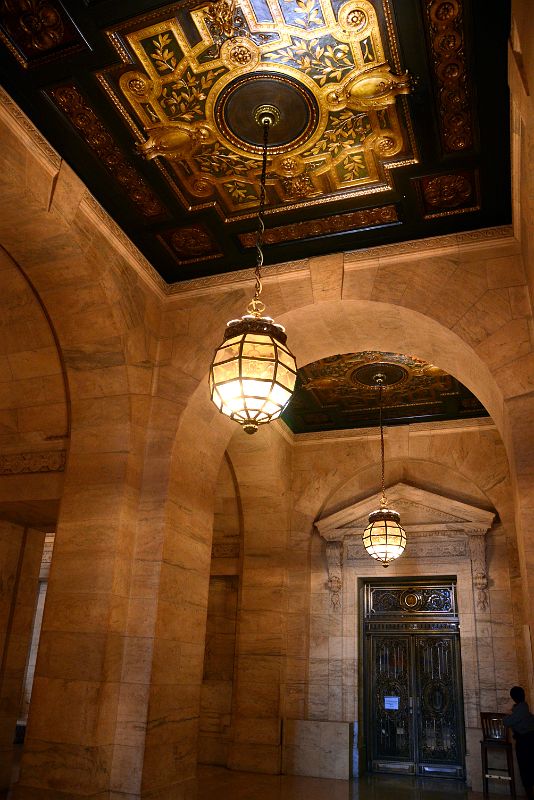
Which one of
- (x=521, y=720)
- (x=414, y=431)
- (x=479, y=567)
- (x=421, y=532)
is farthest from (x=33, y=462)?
(x=479, y=567)

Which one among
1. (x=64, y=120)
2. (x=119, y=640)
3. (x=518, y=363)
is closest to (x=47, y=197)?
(x=64, y=120)

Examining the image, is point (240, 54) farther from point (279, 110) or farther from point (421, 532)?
point (421, 532)

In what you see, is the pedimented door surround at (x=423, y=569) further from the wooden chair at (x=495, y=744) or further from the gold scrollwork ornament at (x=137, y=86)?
the gold scrollwork ornament at (x=137, y=86)

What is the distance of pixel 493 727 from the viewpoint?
9344 mm

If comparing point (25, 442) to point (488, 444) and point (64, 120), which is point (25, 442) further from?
point (488, 444)

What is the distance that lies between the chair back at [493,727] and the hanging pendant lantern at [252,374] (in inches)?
288

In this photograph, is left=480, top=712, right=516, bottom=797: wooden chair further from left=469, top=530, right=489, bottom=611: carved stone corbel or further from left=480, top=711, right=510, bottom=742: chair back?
left=469, top=530, right=489, bottom=611: carved stone corbel

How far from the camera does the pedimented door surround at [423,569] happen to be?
10031mm

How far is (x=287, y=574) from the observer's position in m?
11.2

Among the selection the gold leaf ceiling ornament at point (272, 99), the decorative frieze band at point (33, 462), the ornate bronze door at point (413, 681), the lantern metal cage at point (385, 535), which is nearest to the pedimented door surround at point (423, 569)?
the ornate bronze door at point (413, 681)

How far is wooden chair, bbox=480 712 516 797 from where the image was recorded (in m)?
8.70

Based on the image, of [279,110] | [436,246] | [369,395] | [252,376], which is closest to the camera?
[252,376]

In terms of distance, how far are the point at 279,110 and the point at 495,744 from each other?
8708 mm

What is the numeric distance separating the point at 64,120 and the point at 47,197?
0.71 meters
